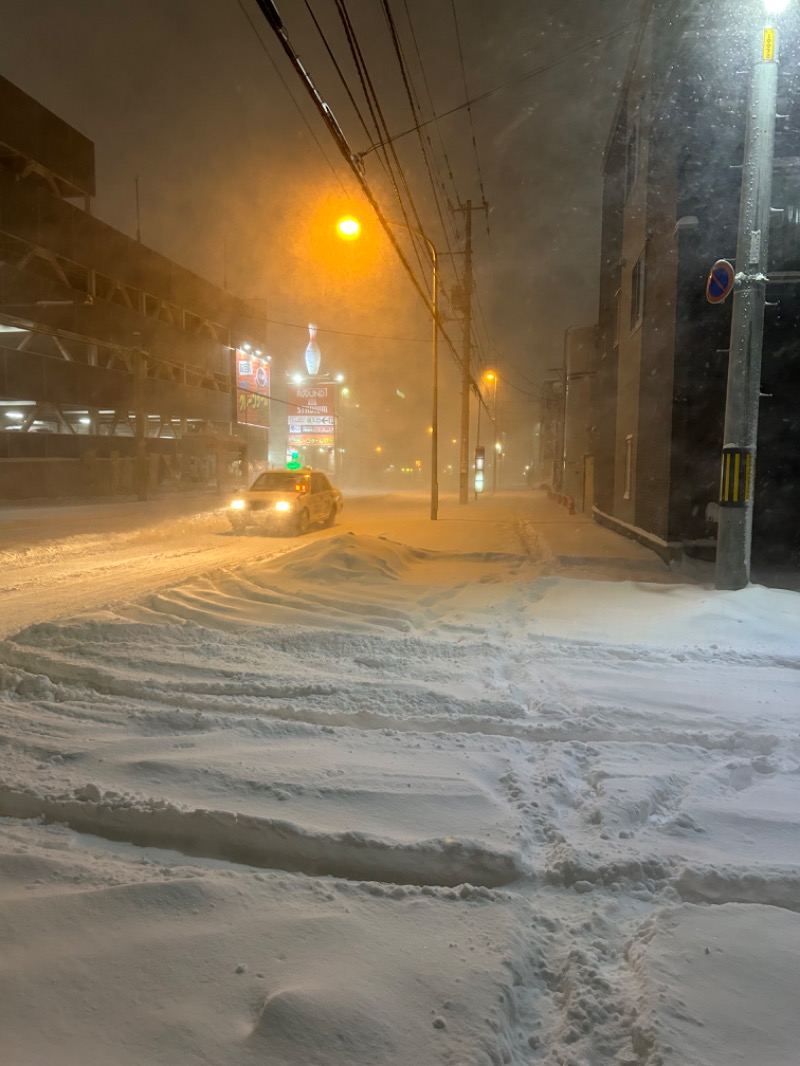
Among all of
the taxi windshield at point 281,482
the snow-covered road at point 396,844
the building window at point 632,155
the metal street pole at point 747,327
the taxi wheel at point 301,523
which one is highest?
the building window at point 632,155

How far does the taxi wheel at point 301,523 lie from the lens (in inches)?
734

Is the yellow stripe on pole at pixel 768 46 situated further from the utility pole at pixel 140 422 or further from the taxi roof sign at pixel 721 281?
the utility pole at pixel 140 422

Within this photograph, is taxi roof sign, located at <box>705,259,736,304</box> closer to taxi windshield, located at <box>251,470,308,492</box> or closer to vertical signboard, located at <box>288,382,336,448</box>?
taxi windshield, located at <box>251,470,308,492</box>

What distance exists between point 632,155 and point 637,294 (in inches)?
191

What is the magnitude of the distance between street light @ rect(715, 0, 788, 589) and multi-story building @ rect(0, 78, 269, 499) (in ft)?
93.3

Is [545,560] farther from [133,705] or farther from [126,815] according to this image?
[126,815]

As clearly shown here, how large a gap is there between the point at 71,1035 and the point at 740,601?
768 centimetres

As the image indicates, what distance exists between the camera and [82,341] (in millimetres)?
33688

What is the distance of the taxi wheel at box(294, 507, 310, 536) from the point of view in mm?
18641

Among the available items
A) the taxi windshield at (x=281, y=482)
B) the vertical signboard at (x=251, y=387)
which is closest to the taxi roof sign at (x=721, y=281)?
the taxi windshield at (x=281, y=482)

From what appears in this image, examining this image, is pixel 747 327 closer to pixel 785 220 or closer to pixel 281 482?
pixel 785 220

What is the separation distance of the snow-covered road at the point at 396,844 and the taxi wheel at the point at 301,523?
11528 mm

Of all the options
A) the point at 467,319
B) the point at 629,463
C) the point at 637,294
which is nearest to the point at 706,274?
the point at 637,294

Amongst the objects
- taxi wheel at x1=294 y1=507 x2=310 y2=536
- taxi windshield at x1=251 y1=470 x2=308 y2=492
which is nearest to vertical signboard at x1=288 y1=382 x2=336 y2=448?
taxi windshield at x1=251 y1=470 x2=308 y2=492
